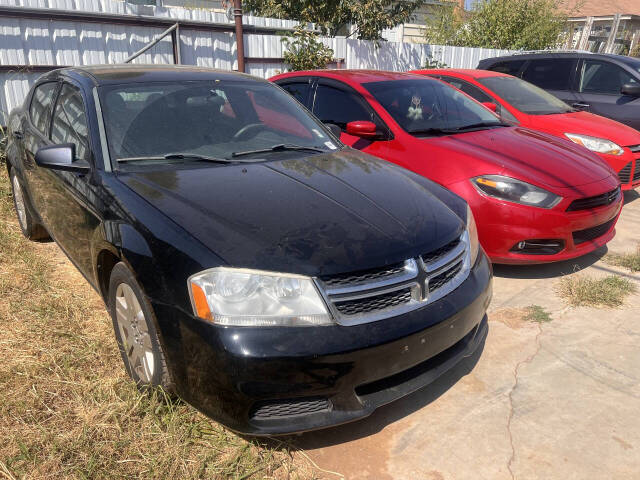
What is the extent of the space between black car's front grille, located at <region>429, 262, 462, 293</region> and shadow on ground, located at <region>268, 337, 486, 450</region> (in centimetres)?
66

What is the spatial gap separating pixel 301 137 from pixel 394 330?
1.77 m

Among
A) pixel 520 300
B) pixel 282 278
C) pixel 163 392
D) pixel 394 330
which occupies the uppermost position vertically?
pixel 282 278

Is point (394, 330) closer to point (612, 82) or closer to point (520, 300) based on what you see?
point (520, 300)

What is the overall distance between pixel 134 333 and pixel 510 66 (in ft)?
24.8

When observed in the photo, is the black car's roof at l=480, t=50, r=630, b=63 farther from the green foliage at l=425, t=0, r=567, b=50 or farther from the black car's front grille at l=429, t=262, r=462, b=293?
the green foliage at l=425, t=0, r=567, b=50

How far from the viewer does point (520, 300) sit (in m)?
3.79

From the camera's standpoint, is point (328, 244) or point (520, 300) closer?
point (328, 244)

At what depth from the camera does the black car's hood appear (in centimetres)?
211

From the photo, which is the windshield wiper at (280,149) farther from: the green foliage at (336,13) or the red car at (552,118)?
the green foliage at (336,13)

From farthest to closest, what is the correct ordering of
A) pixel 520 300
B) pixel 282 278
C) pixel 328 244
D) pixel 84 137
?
pixel 520 300 → pixel 84 137 → pixel 328 244 → pixel 282 278

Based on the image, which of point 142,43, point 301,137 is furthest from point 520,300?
point 142,43

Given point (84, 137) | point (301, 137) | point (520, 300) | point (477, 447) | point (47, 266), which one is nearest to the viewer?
point (477, 447)

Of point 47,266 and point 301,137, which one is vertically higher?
point 301,137

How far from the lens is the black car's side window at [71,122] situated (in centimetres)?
294
